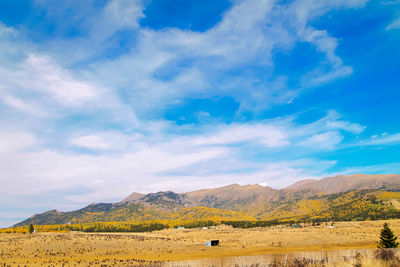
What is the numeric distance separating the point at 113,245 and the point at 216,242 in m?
28.1

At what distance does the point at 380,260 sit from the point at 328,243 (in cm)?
6596

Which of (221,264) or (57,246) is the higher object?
(221,264)

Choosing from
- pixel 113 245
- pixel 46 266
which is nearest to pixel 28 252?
pixel 113 245

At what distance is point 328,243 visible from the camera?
63.4 m

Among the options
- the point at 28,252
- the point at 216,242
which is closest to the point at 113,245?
the point at 28,252

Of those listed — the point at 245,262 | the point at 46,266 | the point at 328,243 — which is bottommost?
the point at 328,243

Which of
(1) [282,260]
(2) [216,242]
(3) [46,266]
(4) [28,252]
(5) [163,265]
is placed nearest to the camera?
(5) [163,265]

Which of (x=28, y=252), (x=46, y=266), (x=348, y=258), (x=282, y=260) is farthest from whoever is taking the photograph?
(x=28, y=252)

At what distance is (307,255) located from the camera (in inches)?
283

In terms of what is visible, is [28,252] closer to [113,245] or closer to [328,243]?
[113,245]

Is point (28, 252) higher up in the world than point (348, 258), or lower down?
lower down

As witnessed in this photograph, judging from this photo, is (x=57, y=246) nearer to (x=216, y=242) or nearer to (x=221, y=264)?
(x=216, y=242)

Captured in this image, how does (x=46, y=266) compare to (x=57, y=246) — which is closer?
(x=46, y=266)

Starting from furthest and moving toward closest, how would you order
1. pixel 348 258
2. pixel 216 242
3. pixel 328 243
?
pixel 216 242, pixel 328 243, pixel 348 258
